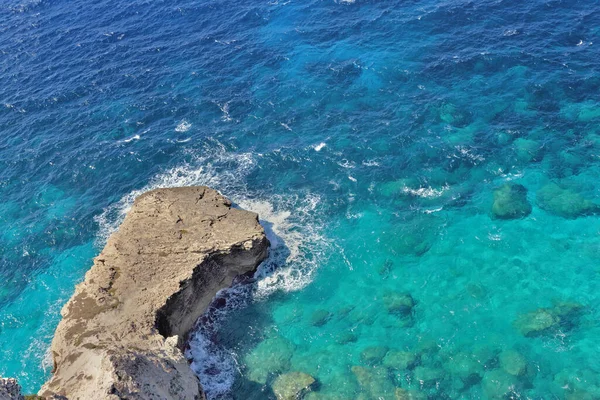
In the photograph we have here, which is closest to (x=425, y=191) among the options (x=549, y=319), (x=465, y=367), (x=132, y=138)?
(x=549, y=319)

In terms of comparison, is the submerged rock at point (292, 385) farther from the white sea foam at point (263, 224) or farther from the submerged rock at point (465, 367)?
the submerged rock at point (465, 367)

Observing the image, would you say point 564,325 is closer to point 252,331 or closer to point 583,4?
point 252,331

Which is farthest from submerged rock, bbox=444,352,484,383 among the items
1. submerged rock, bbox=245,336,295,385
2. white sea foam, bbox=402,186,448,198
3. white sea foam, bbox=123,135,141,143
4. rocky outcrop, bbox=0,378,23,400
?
white sea foam, bbox=123,135,141,143

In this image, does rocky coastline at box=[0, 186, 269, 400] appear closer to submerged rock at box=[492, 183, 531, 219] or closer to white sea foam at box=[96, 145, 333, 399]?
white sea foam at box=[96, 145, 333, 399]

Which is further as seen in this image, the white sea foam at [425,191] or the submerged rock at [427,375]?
the white sea foam at [425,191]

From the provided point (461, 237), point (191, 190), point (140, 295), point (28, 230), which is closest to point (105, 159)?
point (28, 230)

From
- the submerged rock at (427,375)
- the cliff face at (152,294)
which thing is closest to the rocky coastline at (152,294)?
the cliff face at (152,294)
